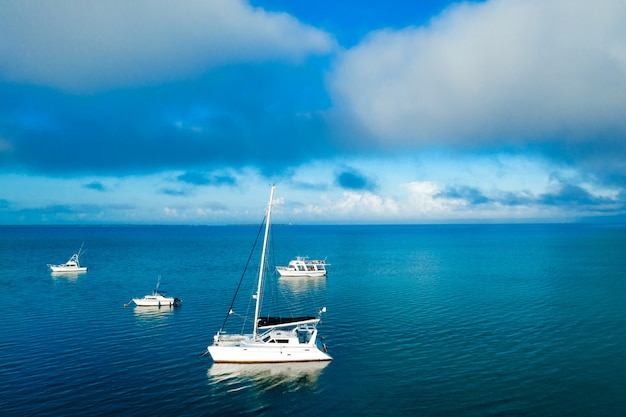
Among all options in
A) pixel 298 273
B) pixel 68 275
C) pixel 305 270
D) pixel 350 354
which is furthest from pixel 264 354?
pixel 68 275

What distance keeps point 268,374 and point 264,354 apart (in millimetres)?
2748

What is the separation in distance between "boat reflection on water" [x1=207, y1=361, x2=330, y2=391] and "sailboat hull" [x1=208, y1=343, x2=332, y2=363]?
1.36 ft

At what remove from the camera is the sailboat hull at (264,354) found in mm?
42406

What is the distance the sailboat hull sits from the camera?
1670 inches

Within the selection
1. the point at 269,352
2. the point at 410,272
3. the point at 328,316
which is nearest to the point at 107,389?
the point at 269,352

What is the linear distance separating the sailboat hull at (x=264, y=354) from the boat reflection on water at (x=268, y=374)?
0.42 metres

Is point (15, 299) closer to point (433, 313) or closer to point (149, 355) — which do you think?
point (149, 355)

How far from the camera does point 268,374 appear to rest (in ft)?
132

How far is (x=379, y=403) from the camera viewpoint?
1319 inches

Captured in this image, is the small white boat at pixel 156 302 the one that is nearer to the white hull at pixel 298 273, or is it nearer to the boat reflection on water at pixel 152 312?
the boat reflection on water at pixel 152 312

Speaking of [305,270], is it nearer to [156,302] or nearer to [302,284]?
[302,284]

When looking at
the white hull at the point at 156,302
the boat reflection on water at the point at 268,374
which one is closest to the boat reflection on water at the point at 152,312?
the white hull at the point at 156,302

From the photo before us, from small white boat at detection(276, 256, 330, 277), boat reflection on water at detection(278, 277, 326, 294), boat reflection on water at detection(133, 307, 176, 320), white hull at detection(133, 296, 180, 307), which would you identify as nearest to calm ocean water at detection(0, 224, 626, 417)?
boat reflection on water at detection(133, 307, 176, 320)

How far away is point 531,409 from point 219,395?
85.2 feet
